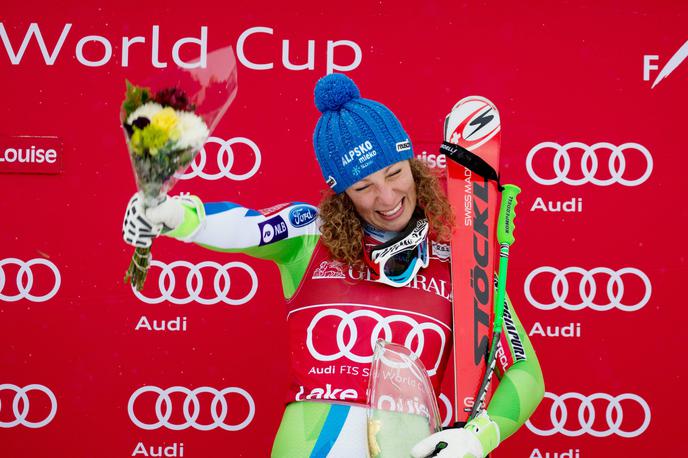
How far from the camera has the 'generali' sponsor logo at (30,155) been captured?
355 centimetres

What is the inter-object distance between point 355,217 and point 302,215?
154 millimetres

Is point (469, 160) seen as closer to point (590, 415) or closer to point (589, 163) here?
point (589, 163)

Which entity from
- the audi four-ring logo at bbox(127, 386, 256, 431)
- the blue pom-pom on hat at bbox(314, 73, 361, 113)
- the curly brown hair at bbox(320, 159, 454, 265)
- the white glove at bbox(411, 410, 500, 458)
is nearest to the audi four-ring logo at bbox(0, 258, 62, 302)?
the audi four-ring logo at bbox(127, 386, 256, 431)

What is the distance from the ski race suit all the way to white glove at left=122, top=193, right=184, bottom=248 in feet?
1.02

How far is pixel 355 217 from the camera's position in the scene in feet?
9.28

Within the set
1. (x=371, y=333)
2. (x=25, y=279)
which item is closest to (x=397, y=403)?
(x=371, y=333)

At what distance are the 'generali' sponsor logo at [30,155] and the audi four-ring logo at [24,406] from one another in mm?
797

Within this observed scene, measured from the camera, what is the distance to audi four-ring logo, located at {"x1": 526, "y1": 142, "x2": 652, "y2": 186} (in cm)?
359

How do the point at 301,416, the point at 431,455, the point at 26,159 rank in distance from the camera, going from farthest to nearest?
the point at 26,159 < the point at 301,416 < the point at 431,455

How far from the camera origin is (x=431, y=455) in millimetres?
2416

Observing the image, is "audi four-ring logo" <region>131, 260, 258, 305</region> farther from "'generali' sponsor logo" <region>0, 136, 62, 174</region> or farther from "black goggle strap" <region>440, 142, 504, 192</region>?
"black goggle strap" <region>440, 142, 504, 192</region>

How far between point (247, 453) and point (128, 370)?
54cm

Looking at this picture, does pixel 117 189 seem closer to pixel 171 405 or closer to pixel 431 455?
pixel 171 405

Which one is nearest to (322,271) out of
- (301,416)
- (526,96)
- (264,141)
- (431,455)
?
(301,416)
